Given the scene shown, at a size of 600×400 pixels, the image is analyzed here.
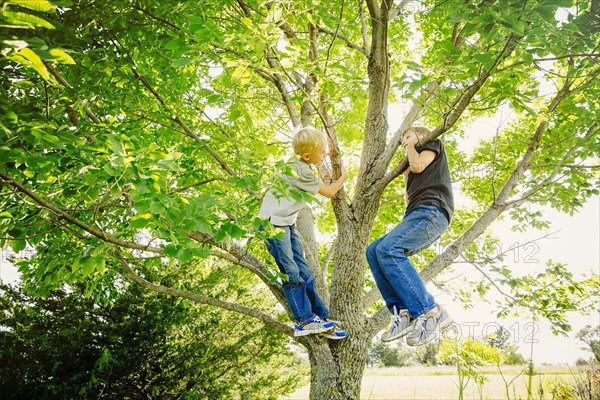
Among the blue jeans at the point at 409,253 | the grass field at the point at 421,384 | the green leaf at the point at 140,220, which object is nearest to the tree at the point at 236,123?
the green leaf at the point at 140,220

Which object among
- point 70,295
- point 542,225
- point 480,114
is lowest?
point 70,295

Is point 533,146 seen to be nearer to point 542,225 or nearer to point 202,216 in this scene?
point 542,225

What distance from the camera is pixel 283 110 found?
21.3 ft

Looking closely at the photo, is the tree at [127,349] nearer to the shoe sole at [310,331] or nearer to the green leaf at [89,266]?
the shoe sole at [310,331]

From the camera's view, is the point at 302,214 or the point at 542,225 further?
the point at 542,225

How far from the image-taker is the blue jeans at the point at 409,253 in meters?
2.94

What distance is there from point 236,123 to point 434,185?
2998 mm

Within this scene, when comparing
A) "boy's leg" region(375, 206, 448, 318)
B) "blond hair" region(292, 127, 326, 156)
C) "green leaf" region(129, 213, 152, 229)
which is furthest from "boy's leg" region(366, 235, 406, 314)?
"green leaf" region(129, 213, 152, 229)

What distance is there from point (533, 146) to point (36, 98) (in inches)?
200

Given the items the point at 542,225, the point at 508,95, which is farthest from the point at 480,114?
Result: the point at 508,95

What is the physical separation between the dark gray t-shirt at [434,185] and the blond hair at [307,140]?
868mm

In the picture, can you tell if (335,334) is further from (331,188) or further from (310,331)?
(331,188)

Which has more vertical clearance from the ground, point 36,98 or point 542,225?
point 542,225

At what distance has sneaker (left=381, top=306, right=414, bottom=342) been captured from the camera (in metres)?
2.86
